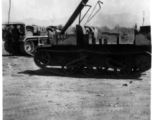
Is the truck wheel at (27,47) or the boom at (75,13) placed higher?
the boom at (75,13)

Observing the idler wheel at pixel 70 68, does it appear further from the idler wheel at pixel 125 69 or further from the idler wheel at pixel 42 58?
the idler wheel at pixel 125 69

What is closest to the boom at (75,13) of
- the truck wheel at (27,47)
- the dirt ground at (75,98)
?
the dirt ground at (75,98)

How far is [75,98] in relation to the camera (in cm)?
668

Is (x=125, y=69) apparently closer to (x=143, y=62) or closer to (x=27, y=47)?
(x=143, y=62)

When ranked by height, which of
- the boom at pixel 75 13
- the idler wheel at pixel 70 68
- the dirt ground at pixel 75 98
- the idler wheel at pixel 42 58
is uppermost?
the boom at pixel 75 13

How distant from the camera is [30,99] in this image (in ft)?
21.6

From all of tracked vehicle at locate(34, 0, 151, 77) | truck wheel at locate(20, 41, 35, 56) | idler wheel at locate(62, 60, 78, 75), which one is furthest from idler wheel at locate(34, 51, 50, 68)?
truck wheel at locate(20, 41, 35, 56)

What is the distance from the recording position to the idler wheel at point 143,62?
931cm

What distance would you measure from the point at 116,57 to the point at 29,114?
5.18 m

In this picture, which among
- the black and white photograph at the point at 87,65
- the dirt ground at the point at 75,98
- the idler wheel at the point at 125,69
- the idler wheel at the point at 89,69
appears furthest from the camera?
the idler wheel at the point at 89,69

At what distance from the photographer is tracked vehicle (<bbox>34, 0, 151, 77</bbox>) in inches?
370

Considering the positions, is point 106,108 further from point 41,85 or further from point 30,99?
point 41,85

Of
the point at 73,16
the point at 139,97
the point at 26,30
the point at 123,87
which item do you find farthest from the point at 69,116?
the point at 26,30

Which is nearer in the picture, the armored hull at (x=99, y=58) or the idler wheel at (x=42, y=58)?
the armored hull at (x=99, y=58)
